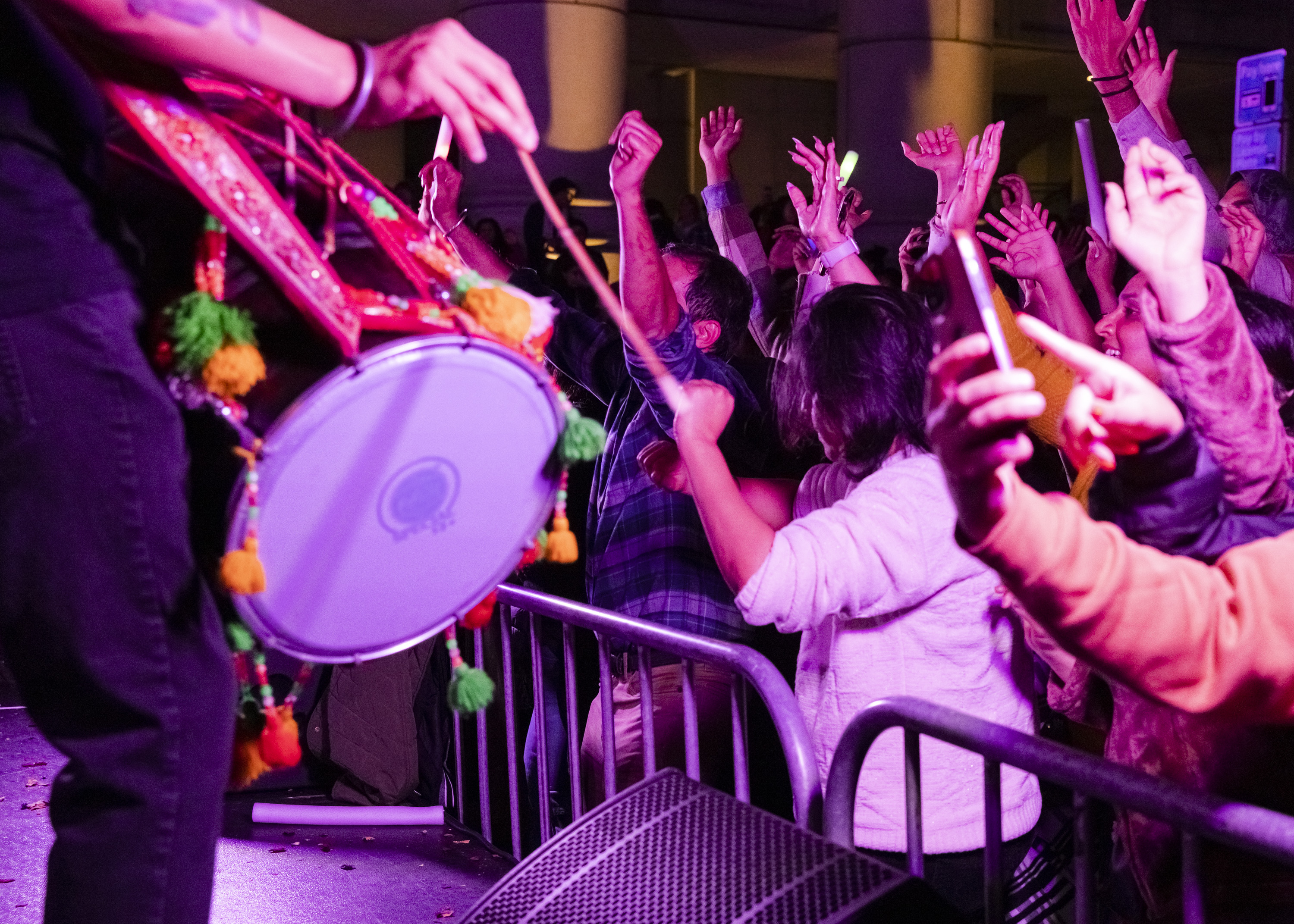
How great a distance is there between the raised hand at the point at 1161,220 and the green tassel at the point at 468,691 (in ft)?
3.08

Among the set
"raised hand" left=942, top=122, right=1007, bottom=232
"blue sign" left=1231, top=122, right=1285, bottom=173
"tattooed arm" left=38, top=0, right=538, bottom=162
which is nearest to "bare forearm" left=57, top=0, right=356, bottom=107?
"tattooed arm" left=38, top=0, right=538, bottom=162

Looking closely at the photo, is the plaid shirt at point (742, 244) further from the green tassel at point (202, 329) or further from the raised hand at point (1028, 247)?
the green tassel at point (202, 329)

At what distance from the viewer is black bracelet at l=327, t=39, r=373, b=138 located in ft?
4.42

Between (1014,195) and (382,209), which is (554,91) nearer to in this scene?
(1014,195)

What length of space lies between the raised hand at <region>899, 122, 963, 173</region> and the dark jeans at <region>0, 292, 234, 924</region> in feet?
11.0

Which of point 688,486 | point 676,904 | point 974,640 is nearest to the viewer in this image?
point 676,904

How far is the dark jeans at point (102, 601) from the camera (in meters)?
1.26

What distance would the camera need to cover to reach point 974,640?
92.7 inches

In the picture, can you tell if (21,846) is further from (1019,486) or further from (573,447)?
(1019,486)

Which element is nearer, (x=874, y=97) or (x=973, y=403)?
(x=973, y=403)

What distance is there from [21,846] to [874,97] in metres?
10.0

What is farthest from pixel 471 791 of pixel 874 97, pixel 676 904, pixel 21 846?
pixel 874 97

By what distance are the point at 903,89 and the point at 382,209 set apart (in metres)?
10.8

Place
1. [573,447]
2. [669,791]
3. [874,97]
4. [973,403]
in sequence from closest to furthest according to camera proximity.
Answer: [973,403]
[573,447]
[669,791]
[874,97]
